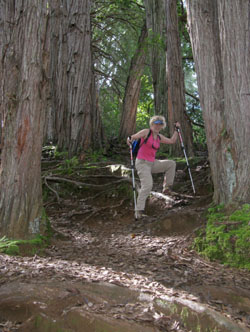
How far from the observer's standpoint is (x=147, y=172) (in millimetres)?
6391

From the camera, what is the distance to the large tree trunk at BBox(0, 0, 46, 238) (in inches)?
185

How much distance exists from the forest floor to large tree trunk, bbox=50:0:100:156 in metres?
2.16

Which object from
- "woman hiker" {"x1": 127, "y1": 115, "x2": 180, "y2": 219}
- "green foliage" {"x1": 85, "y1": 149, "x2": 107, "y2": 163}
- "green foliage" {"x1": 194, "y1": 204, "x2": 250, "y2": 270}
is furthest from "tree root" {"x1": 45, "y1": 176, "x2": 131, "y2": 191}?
"green foliage" {"x1": 194, "y1": 204, "x2": 250, "y2": 270}

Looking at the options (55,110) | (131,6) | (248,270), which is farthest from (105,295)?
(131,6)

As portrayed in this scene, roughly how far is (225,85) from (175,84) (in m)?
4.10

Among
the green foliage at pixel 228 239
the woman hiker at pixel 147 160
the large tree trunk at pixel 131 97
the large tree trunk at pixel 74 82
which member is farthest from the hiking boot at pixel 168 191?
the large tree trunk at pixel 131 97

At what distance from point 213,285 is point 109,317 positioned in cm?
152

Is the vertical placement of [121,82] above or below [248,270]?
above

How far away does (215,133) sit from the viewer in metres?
5.14

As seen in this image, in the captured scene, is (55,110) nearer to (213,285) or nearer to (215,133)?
(215,133)

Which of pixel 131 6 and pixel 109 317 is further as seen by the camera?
pixel 131 6

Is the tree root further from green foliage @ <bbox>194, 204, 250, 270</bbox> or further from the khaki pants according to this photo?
A: green foliage @ <bbox>194, 204, 250, 270</bbox>

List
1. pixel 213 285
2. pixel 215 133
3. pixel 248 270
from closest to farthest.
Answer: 1. pixel 213 285
2. pixel 248 270
3. pixel 215 133

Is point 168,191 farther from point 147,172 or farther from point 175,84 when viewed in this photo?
point 175,84
